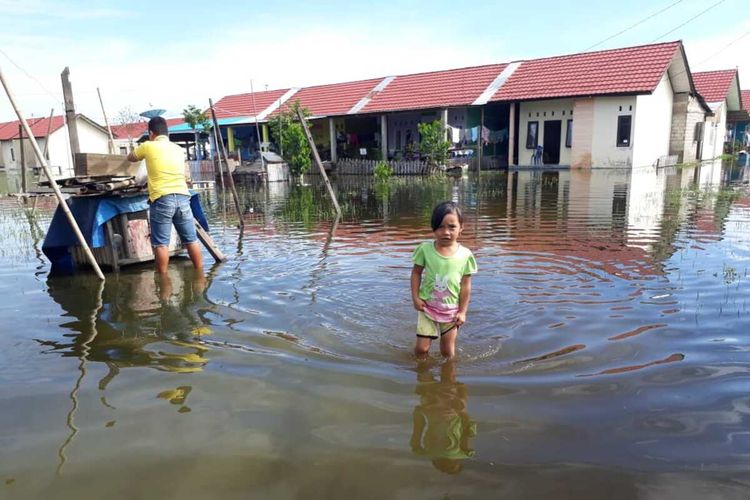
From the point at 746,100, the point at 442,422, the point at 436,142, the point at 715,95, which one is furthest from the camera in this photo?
the point at 746,100

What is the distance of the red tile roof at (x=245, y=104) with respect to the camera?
1357 inches

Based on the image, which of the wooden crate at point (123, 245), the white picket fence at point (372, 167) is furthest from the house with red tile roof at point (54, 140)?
the wooden crate at point (123, 245)

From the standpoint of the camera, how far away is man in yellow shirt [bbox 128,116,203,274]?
608cm

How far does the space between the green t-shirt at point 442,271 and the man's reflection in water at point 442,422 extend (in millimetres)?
491

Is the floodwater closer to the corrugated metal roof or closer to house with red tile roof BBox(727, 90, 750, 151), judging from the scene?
the corrugated metal roof

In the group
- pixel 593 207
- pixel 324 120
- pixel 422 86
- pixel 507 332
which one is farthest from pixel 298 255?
pixel 324 120

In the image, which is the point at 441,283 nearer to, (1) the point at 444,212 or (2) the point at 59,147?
(1) the point at 444,212


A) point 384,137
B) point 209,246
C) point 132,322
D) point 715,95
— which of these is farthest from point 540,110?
point 132,322

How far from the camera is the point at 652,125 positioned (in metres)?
24.4

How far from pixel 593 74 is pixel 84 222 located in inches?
915

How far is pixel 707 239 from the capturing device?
7.98 m

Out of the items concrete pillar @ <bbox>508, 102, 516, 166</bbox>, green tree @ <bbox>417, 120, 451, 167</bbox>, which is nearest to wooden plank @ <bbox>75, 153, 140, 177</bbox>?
green tree @ <bbox>417, 120, 451, 167</bbox>

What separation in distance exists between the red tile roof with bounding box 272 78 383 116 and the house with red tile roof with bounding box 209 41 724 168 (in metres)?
0.09

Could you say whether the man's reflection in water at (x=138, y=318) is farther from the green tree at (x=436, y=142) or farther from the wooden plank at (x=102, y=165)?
the green tree at (x=436, y=142)
